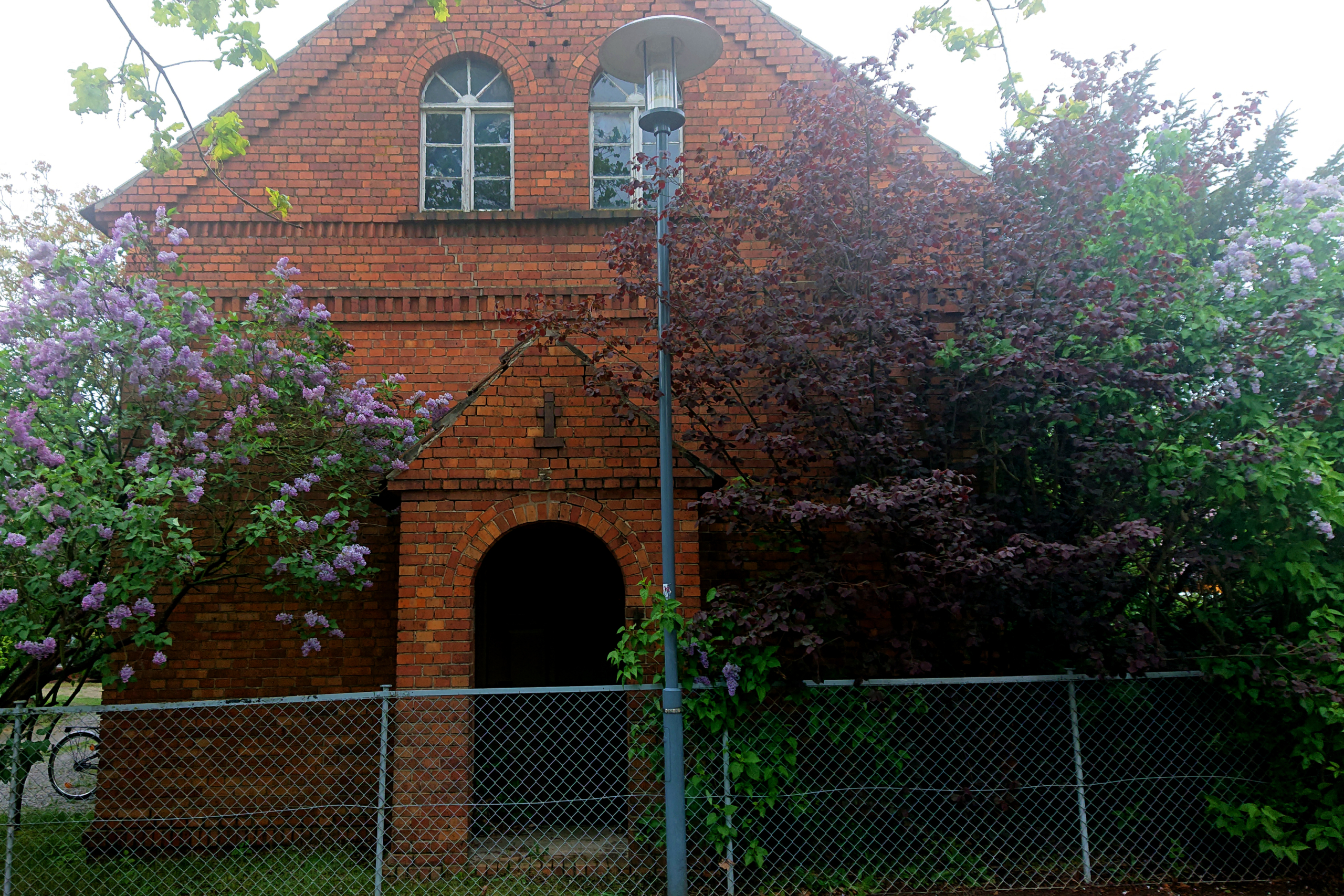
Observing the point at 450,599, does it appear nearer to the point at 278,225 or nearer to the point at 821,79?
the point at 278,225

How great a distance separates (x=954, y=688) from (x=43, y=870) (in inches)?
264

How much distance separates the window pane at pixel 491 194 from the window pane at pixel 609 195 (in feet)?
2.88

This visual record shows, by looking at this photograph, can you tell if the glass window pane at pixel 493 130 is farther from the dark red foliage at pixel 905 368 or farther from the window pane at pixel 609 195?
the dark red foliage at pixel 905 368

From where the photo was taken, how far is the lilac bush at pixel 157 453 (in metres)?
5.33

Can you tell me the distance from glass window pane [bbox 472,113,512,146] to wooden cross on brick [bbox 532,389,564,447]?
11.6 feet

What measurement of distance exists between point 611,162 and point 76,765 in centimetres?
916

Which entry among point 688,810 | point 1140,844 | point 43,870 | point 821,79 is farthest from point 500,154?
point 1140,844

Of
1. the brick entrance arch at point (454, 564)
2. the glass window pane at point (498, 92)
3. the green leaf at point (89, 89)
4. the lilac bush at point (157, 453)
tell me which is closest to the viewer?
the green leaf at point (89, 89)

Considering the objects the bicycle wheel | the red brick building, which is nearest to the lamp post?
the red brick building

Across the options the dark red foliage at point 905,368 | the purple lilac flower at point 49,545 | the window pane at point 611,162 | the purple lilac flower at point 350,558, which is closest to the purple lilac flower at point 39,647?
the purple lilac flower at point 49,545

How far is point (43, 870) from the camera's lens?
6.22 meters

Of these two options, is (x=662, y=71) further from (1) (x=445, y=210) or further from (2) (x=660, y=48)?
(1) (x=445, y=210)

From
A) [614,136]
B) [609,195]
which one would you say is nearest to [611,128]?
[614,136]

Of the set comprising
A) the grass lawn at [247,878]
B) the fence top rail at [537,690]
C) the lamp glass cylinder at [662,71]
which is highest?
the lamp glass cylinder at [662,71]
